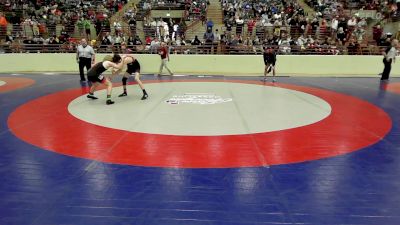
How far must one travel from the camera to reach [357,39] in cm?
1625

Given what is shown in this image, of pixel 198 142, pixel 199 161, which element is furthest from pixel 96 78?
pixel 199 161

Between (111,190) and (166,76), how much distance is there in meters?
10.7

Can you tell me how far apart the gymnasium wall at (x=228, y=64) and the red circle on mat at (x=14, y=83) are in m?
2.57

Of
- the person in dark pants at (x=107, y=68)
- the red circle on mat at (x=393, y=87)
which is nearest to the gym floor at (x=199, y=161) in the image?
the person in dark pants at (x=107, y=68)

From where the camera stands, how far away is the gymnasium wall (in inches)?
603

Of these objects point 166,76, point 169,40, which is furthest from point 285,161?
point 169,40

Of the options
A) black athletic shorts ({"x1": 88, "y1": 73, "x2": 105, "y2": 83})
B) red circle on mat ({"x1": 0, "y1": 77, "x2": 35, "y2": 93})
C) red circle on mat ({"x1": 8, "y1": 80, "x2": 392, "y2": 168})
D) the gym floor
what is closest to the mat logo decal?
the gym floor

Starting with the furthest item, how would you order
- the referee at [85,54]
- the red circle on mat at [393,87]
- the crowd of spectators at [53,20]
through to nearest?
1. the crowd of spectators at [53,20]
2. the referee at [85,54]
3. the red circle on mat at [393,87]

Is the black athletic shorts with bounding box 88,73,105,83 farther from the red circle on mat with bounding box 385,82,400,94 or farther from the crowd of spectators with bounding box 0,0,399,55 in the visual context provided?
the red circle on mat with bounding box 385,82,400,94

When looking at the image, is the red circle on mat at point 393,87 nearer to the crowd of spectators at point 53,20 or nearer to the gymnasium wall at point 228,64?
the gymnasium wall at point 228,64

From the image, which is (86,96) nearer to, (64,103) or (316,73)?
(64,103)

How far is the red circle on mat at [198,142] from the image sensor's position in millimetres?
5066

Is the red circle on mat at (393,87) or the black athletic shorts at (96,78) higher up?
the black athletic shorts at (96,78)

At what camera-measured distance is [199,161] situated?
497 cm
